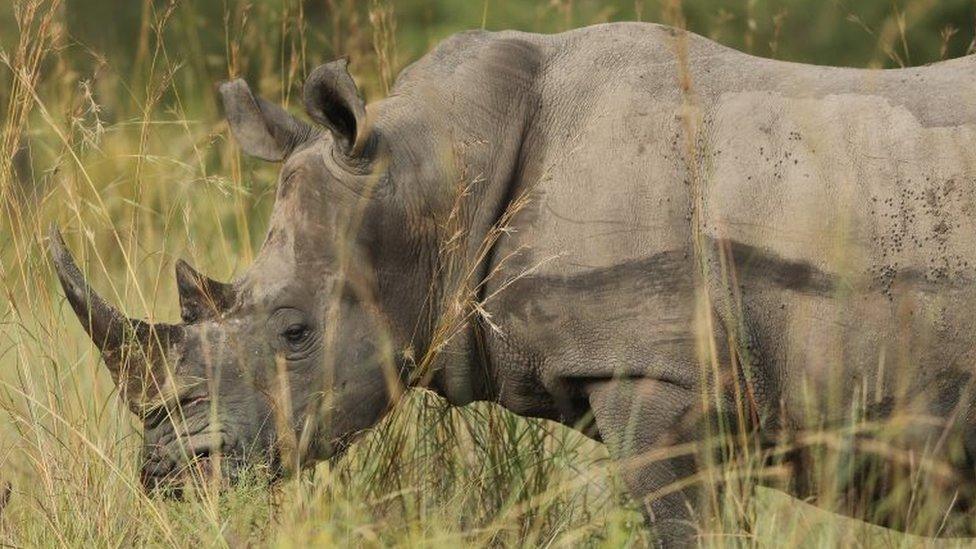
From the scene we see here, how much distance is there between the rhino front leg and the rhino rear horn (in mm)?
994

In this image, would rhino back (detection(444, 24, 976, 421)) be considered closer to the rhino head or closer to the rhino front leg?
the rhino front leg

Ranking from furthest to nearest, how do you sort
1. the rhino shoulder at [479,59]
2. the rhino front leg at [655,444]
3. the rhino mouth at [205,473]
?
the rhino shoulder at [479,59] → the rhino mouth at [205,473] → the rhino front leg at [655,444]

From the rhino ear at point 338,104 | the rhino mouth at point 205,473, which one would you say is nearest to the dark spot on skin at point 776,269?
the rhino ear at point 338,104

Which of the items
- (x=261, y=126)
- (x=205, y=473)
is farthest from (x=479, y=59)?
(x=205, y=473)

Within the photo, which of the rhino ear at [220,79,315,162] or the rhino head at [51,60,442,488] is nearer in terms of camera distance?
the rhino head at [51,60,442,488]

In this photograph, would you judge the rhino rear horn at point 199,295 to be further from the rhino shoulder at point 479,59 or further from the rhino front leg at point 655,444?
the rhino front leg at point 655,444

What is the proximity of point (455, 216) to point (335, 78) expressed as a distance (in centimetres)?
46

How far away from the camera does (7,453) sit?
471cm

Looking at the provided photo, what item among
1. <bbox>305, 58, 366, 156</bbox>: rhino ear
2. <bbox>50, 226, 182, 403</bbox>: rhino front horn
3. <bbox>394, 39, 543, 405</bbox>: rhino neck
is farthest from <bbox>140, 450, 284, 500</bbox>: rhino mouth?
<bbox>305, 58, 366, 156</bbox>: rhino ear

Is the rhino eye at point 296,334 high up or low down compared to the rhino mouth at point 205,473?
up

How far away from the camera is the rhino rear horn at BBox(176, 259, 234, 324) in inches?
178

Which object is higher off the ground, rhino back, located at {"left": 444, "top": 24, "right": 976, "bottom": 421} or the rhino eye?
rhino back, located at {"left": 444, "top": 24, "right": 976, "bottom": 421}

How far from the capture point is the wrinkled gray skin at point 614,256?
4.21 m

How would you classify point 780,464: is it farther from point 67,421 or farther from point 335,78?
point 67,421
